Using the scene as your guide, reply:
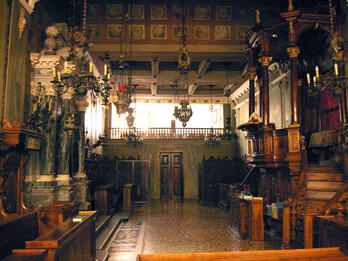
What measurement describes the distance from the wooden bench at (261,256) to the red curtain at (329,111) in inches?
260

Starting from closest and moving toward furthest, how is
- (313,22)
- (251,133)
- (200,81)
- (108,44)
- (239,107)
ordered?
(313,22)
(251,133)
(108,44)
(200,81)
(239,107)

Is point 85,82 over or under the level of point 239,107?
under

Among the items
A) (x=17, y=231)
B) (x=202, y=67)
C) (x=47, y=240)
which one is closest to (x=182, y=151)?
(x=202, y=67)

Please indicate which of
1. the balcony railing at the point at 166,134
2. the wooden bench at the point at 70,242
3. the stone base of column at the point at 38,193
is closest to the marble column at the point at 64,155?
the stone base of column at the point at 38,193

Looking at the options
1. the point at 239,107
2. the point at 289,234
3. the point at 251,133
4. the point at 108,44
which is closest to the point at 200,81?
the point at 239,107

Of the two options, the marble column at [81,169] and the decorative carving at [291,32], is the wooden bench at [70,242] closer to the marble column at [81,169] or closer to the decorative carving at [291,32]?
the marble column at [81,169]

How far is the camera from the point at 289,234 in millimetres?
5980

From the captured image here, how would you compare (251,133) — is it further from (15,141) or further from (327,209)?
(15,141)

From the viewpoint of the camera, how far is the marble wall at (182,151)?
56.4ft

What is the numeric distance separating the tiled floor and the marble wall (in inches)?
219

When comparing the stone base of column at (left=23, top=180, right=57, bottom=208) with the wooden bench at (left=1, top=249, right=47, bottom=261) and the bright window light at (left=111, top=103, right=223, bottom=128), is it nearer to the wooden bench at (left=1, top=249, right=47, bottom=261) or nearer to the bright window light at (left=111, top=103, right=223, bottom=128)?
the wooden bench at (left=1, top=249, right=47, bottom=261)

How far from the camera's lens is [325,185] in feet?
22.3

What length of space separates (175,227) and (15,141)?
17.1 feet

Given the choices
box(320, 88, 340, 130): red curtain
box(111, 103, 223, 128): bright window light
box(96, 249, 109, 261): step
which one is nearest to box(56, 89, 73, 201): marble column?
box(96, 249, 109, 261): step
